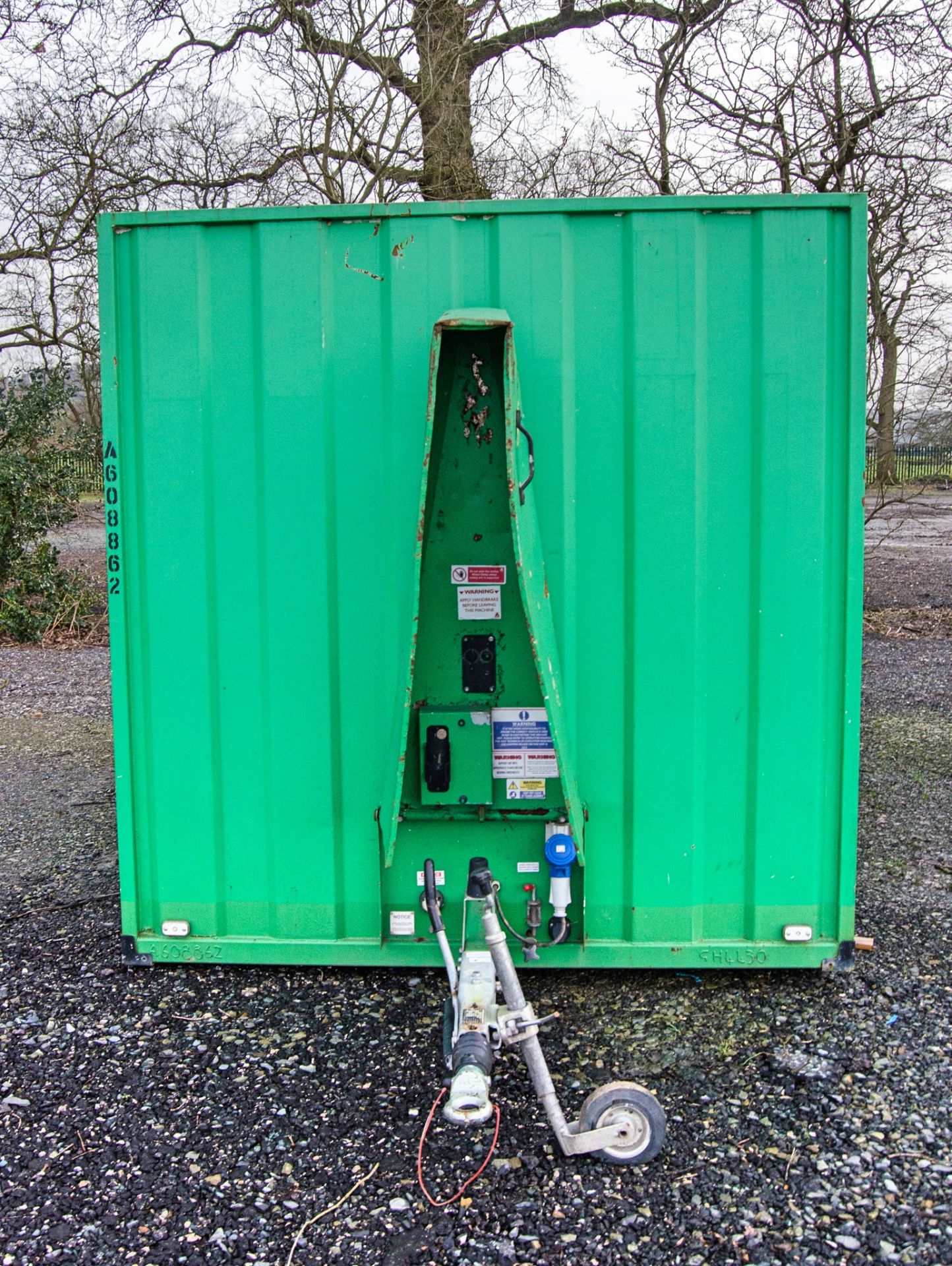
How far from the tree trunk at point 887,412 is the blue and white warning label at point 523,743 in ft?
22.7

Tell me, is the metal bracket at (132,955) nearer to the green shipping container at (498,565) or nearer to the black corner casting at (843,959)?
the green shipping container at (498,565)

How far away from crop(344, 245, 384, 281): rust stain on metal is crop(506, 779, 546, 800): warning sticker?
1900 mm

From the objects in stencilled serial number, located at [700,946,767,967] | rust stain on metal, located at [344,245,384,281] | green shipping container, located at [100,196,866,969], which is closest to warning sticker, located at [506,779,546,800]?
green shipping container, located at [100,196,866,969]

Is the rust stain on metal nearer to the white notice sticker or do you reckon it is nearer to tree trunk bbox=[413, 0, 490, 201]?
the white notice sticker

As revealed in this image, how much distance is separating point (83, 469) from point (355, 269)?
8.87 metres

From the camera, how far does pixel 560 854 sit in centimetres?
365

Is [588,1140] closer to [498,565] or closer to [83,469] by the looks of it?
[498,565]

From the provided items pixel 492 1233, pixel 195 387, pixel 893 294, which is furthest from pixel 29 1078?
pixel 893 294

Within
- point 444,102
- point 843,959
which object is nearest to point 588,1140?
point 843,959

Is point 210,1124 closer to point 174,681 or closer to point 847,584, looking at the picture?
point 174,681

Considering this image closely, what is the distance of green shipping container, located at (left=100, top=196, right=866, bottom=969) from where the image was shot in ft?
11.9

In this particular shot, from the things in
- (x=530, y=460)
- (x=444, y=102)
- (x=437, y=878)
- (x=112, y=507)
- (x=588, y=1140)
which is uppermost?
(x=444, y=102)

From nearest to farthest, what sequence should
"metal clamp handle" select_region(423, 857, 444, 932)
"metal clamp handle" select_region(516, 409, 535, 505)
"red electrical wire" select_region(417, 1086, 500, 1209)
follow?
"red electrical wire" select_region(417, 1086, 500, 1209) < "metal clamp handle" select_region(423, 857, 444, 932) < "metal clamp handle" select_region(516, 409, 535, 505)

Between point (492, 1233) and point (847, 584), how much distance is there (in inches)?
93.9
